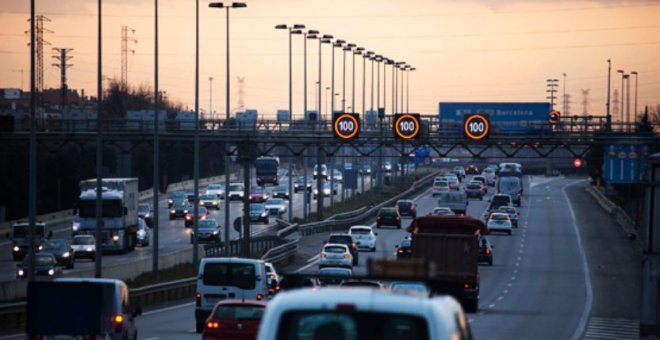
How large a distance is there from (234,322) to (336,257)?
34632 millimetres

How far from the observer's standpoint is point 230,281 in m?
Result: 33.1

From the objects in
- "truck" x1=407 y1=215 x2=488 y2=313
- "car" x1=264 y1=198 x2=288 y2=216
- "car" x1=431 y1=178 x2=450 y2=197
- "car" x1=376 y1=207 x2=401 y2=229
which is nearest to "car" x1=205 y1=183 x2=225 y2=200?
"car" x1=264 y1=198 x2=288 y2=216

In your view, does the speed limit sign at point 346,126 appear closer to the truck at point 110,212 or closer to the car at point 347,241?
the car at point 347,241

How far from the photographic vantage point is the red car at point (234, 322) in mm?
23859

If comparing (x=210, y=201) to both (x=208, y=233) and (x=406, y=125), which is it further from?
(x=406, y=125)

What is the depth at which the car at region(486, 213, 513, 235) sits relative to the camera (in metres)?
90.1

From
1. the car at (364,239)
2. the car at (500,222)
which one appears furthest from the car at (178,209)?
the car at (364,239)

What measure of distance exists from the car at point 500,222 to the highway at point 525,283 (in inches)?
24.9

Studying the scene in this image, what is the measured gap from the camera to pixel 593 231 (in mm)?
95562

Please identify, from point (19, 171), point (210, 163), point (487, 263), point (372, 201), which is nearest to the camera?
point (487, 263)

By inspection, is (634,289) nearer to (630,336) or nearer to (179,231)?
(630,336)

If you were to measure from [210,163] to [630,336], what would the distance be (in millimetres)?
147142

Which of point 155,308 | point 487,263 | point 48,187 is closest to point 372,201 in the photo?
point 48,187

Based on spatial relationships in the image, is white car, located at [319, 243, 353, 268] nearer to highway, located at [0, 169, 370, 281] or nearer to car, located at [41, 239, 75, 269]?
highway, located at [0, 169, 370, 281]
